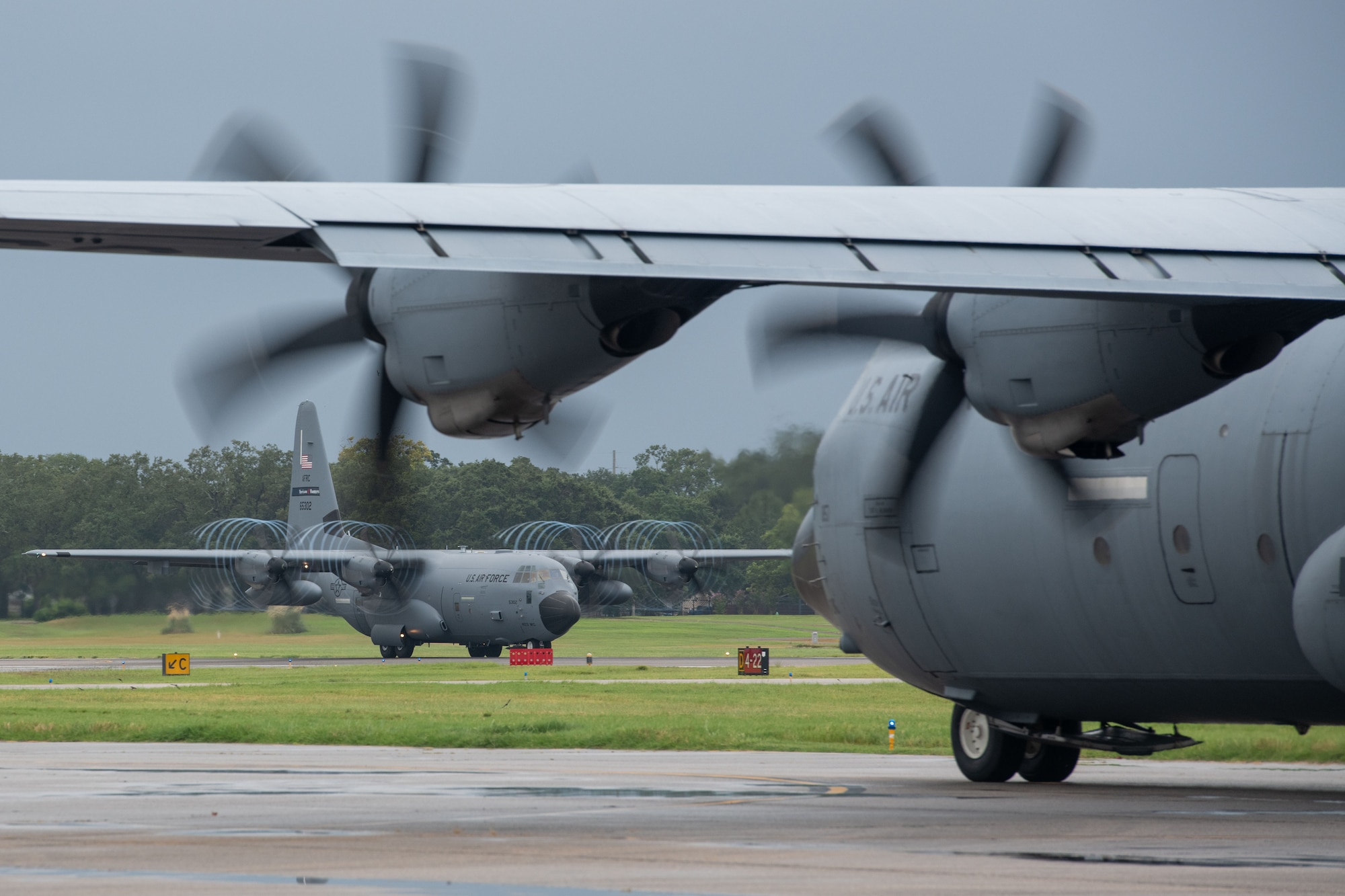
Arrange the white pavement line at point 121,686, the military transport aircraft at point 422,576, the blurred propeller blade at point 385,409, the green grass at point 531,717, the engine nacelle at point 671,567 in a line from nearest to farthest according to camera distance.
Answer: the blurred propeller blade at point 385,409, the green grass at point 531,717, the white pavement line at point 121,686, the military transport aircraft at point 422,576, the engine nacelle at point 671,567

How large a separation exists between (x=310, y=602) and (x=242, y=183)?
196 ft

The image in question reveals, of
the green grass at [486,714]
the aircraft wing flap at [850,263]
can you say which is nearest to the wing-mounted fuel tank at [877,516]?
the aircraft wing flap at [850,263]

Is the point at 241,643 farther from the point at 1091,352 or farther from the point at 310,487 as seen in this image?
the point at 1091,352

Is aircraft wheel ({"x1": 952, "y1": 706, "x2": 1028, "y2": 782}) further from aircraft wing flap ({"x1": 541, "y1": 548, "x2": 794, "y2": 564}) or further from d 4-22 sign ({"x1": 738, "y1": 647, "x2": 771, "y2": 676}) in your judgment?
aircraft wing flap ({"x1": 541, "y1": 548, "x2": 794, "y2": 564})

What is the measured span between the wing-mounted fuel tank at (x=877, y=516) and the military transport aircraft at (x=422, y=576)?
44891mm

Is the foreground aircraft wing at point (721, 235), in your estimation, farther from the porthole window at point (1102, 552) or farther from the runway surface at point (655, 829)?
the porthole window at point (1102, 552)

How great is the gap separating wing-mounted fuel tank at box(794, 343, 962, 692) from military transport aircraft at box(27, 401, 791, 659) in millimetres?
44891

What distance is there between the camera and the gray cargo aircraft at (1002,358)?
9.63 metres

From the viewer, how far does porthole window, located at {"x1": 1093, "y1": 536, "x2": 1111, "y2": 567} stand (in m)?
15.6

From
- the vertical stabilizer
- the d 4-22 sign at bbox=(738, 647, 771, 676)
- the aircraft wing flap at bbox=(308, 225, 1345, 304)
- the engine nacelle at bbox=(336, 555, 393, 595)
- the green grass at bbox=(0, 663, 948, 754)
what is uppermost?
the vertical stabilizer

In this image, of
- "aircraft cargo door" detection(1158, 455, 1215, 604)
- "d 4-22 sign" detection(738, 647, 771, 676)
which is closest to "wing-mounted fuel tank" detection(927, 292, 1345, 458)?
"aircraft cargo door" detection(1158, 455, 1215, 604)

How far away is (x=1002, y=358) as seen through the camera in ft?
38.9

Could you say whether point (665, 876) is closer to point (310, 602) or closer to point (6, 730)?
point (6, 730)

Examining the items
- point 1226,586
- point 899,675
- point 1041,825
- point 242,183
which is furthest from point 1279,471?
point 242,183
